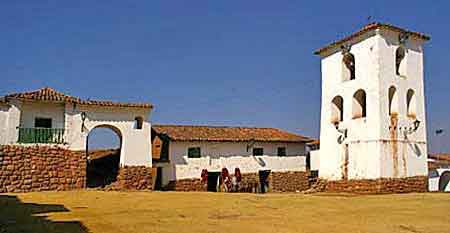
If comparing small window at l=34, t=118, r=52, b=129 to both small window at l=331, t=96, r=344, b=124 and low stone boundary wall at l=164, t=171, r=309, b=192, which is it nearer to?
low stone boundary wall at l=164, t=171, r=309, b=192

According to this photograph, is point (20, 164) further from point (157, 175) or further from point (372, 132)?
point (372, 132)

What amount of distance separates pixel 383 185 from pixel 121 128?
14.3 m

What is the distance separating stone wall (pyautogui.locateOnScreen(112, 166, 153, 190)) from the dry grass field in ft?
24.2

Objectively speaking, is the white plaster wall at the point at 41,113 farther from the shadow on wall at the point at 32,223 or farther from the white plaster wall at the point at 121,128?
the shadow on wall at the point at 32,223

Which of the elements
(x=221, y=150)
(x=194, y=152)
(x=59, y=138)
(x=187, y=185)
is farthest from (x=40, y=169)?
(x=221, y=150)

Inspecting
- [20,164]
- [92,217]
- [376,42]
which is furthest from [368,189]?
[20,164]

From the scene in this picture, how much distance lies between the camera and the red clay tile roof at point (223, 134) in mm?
28031

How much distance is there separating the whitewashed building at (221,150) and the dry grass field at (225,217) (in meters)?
10.7

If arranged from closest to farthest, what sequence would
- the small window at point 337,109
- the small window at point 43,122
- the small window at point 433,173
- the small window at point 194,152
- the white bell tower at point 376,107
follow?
the white bell tower at point 376,107 < the small window at point 43,122 < the small window at point 337,109 < the small window at point 194,152 < the small window at point 433,173

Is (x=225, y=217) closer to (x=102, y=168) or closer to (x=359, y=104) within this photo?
(x=359, y=104)

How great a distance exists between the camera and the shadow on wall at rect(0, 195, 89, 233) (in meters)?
9.12

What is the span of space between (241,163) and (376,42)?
39.3ft

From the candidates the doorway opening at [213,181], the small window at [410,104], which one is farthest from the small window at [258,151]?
the small window at [410,104]

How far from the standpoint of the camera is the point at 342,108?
25250mm
